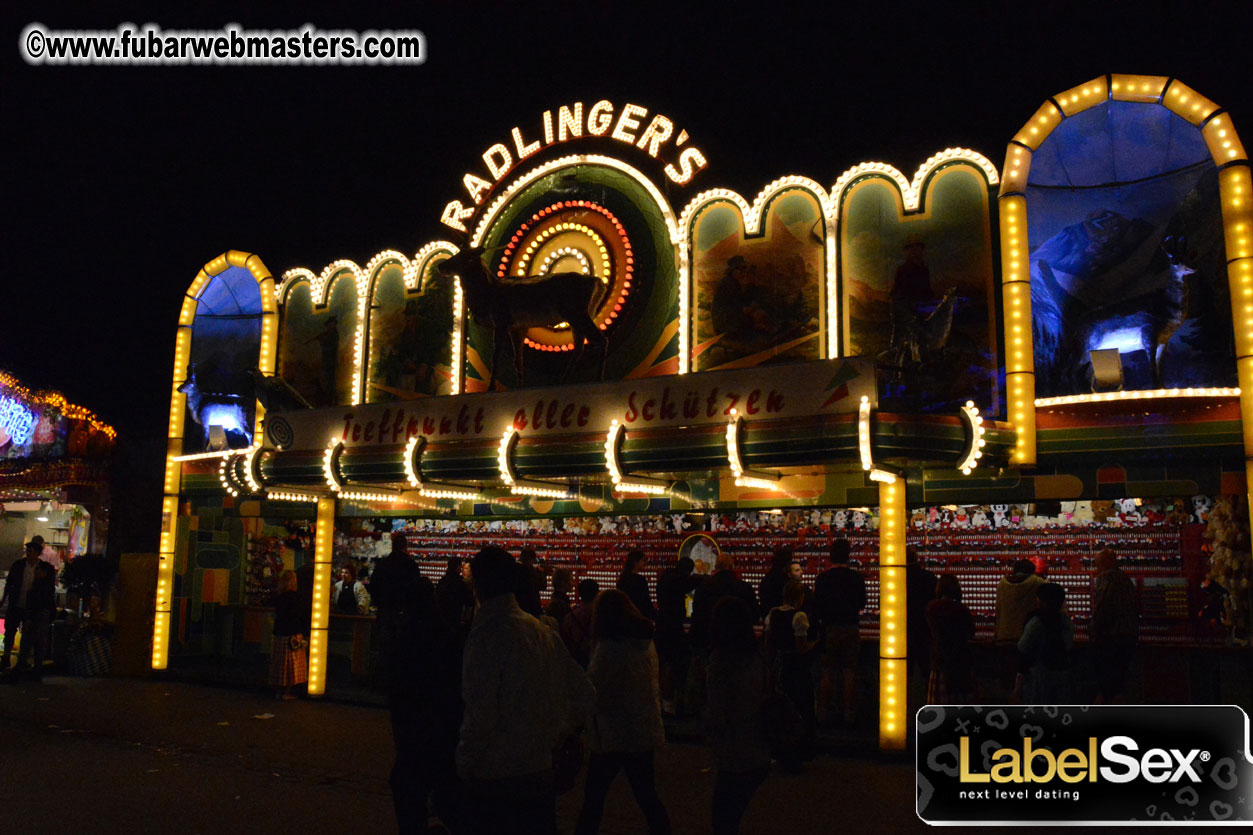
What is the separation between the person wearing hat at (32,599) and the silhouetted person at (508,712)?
1311 cm

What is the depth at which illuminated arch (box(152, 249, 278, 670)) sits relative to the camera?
17.1 metres

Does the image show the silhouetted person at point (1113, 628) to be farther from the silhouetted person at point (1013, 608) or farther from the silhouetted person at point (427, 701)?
the silhouetted person at point (427, 701)

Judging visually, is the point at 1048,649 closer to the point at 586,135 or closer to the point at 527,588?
the point at 527,588

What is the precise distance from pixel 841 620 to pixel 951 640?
1.39m

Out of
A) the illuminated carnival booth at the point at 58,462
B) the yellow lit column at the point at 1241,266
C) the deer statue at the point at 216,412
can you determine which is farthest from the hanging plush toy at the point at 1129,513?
the illuminated carnival booth at the point at 58,462

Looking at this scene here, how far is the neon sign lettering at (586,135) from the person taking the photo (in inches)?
550

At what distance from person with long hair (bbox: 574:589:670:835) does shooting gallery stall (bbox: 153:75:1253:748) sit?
168 inches

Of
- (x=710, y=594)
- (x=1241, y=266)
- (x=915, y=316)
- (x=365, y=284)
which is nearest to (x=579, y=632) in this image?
(x=710, y=594)

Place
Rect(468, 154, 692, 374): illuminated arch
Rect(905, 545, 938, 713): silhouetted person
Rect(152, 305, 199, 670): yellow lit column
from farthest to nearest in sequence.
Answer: Rect(152, 305, 199, 670): yellow lit column
Rect(468, 154, 692, 374): illuminated arch
Rect(905, 545, 938, 713): silhouetted person

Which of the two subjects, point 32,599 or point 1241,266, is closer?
point 1241,266

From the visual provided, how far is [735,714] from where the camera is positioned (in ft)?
19.4

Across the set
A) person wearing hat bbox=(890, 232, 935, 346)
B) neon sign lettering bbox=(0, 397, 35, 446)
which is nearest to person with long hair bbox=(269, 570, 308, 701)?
person wearing hat bbox=(890, 232, 935, 346)

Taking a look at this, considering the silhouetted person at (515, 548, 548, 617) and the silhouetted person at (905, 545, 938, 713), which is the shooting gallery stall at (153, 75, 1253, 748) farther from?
the silhouetted person at (515, 548, 548, 617)

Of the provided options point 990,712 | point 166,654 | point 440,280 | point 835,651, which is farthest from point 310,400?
point 990,712
